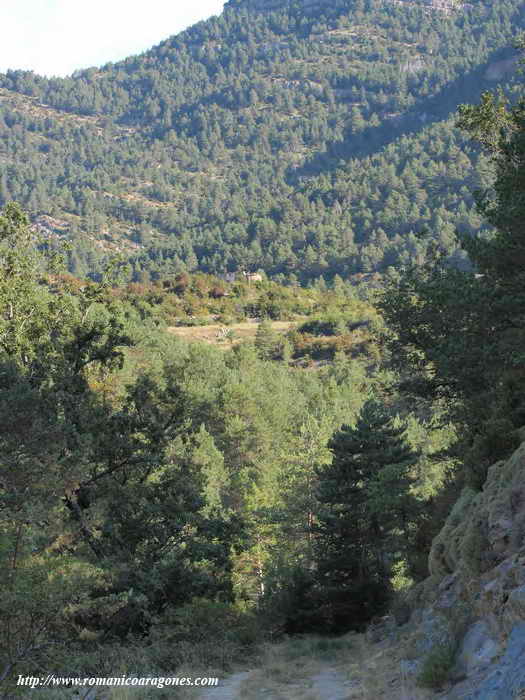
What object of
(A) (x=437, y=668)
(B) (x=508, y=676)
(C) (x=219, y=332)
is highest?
(C) (x=219, y=332)

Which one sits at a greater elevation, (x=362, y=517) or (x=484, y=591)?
(x=362, y=517)

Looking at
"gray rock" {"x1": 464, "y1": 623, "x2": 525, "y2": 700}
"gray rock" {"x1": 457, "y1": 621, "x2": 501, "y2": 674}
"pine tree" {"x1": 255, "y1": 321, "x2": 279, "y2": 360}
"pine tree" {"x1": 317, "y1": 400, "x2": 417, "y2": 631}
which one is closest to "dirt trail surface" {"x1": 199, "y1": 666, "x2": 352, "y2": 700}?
"gray rock" {"x1": 457, "y1": 621, "x2": 501, "y2": 674}

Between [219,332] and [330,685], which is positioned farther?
[219,332]

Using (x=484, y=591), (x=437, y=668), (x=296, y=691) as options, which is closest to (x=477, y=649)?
(x=437, y=668)

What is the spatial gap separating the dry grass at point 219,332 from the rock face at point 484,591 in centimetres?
6253

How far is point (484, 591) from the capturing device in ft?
23.6

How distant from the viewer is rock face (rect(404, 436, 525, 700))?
591 centimetres

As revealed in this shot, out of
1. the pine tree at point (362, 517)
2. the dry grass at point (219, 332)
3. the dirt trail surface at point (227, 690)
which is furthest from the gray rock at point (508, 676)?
the dry grass at point (219, 332)

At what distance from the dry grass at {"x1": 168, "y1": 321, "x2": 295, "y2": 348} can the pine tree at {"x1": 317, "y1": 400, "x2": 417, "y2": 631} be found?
51996mm

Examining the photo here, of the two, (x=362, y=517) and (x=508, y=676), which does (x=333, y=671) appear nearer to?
(x=508, y=676)

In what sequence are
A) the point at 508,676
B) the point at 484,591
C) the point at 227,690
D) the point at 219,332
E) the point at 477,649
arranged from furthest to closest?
the point at 219,332 < the point at 227,690 < the point at 484,591 < the point at 477,649 < the point at 508,676

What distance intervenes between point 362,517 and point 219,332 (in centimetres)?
6225

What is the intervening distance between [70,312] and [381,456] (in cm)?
989

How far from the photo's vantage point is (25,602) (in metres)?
8.84
